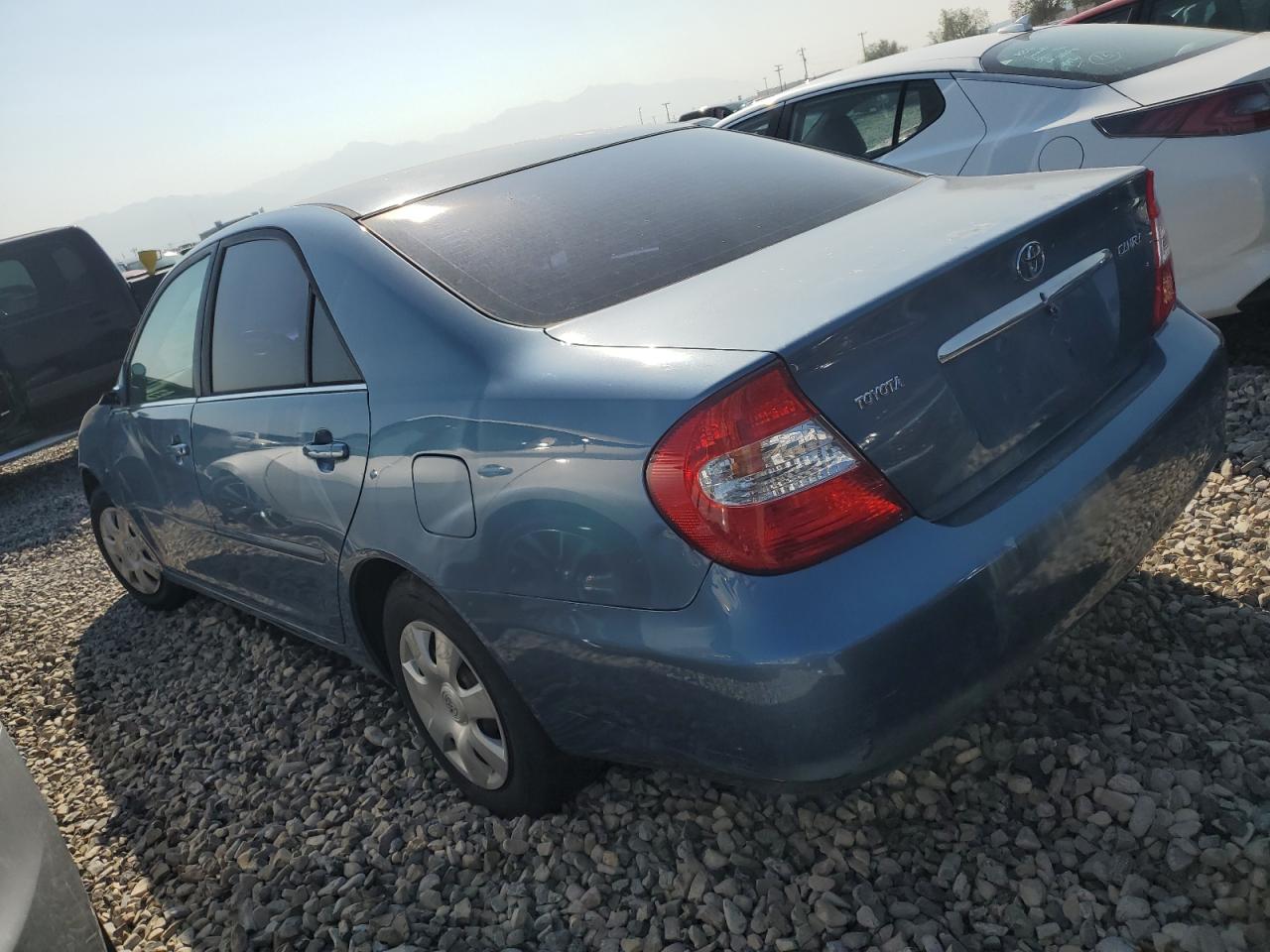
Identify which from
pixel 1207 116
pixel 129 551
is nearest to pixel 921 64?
pixel 1207 116

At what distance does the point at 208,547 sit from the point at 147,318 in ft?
3.66

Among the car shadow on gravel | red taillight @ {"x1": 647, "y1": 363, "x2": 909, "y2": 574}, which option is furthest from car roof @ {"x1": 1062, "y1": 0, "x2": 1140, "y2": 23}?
red taillight @ {"x1": 647, "y1": 363, "x2": 909, "y2": 574}

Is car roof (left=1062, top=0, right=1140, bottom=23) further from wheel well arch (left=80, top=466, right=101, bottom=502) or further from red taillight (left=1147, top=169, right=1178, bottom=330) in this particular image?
wheel well arch (left=80, top=466, right=101, bottom=502)

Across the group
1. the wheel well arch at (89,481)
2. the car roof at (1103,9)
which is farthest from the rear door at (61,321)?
the car roof at (1103,9)

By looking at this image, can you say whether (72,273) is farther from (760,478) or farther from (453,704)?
(760,478)

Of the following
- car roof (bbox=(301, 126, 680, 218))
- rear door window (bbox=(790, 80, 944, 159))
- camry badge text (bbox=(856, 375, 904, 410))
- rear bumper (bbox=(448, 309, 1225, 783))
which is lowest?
rear bumper (bbox=(448, 309, 1225, 783))

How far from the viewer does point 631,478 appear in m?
1.85

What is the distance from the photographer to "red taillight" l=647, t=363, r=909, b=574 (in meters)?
1.76

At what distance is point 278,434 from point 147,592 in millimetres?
2326

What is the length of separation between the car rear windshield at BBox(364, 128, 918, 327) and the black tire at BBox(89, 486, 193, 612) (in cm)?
269

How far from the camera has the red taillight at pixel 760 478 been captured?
5.78 ft

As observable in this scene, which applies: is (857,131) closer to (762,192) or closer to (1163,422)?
(762,192)

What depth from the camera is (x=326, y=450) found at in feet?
8.72

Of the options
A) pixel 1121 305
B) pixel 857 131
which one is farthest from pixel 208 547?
pixel 857 131
